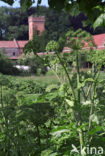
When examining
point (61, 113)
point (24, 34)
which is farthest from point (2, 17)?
point (61, 113)

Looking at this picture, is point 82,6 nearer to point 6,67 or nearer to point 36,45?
point 36,45

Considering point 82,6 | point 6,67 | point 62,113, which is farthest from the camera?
point 6,67

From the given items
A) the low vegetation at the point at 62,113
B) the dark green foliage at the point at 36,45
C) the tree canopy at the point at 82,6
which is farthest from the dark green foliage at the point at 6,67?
the dark green foliage at the point at 36,45

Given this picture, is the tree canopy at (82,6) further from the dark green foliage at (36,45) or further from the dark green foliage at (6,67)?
the dark green foliage at (6,67)

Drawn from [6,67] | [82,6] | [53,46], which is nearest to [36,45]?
[53,46]

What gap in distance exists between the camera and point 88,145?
1.65 m

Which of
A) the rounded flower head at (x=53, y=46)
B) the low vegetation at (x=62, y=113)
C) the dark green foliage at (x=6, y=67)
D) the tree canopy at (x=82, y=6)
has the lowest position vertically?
the dark green foliage at (x=6, y=67)

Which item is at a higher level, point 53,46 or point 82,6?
point 82,6

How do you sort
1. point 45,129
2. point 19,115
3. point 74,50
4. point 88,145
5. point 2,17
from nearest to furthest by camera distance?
point 74,50
point 88,145
point 19,115
point 45,129
point 2,17

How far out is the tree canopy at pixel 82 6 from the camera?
1297 millimetres

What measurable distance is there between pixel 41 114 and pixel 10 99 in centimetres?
36

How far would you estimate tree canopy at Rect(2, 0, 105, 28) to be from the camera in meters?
1.30

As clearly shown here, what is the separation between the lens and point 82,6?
1.53m

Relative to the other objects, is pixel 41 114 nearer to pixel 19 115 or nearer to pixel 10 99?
pixel 19 115
